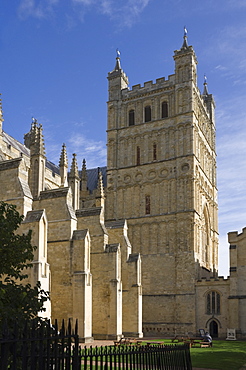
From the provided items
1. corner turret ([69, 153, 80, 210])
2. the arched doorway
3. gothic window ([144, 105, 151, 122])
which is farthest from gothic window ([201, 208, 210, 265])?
corner turret ([69, 153, 80, 210])

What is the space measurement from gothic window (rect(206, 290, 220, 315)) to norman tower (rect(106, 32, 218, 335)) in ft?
4.38

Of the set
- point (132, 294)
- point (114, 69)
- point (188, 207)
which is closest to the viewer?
point (132, 294)

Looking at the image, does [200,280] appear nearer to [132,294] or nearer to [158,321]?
[158,321]

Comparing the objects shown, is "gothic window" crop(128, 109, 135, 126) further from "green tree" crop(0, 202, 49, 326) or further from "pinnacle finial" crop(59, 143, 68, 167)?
"green tree" crop(0, 202, 49, 326)

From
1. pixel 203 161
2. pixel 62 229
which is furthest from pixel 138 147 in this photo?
pixel 62 229

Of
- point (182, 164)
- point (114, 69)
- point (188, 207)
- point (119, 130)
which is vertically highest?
point (114, 69)

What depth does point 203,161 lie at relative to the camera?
49.2 meters

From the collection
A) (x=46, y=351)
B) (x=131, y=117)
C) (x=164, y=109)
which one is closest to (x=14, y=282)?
(x=46, y=351)

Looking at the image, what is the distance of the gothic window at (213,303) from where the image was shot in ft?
130

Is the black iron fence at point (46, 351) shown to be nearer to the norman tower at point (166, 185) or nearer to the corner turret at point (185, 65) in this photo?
the norman tower at point (166, 185)

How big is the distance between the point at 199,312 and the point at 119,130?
66.7 feet

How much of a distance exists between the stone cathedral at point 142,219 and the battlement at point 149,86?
137 mm

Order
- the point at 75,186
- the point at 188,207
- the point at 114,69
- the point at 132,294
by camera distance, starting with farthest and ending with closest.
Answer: the point at 114,69
the point at 188,207
the point at 75,186
the point at 132,294

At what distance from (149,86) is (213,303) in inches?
913
